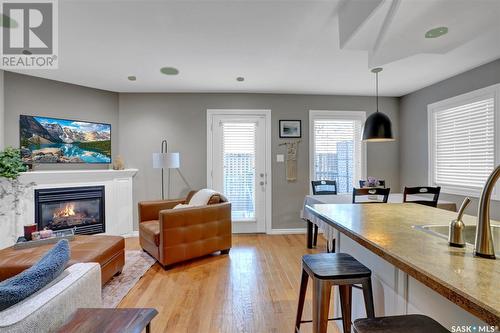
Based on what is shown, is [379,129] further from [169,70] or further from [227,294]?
[169,70]

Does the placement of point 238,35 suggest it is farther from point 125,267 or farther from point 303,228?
point 303,228

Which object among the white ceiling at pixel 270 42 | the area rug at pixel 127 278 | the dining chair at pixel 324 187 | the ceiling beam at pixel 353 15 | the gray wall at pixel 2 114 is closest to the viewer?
the ceiling beam at pixel 353 15

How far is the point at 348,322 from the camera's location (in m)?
1.61

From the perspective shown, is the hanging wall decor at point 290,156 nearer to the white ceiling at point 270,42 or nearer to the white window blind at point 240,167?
the white window blind at point 240,167

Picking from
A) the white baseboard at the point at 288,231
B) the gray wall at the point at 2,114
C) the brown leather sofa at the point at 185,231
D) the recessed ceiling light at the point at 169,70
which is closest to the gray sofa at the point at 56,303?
the brown leather sofa at the point at 185,231

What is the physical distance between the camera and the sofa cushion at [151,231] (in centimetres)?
316

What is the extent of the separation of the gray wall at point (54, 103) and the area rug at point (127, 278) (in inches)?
71.7

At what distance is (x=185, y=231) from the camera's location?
319 cm

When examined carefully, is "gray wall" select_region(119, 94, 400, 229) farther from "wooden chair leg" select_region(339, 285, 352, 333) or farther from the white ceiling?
"wooden chair leg" select_region(339, 285, 352, 333)

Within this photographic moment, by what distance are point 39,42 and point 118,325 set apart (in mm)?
2965

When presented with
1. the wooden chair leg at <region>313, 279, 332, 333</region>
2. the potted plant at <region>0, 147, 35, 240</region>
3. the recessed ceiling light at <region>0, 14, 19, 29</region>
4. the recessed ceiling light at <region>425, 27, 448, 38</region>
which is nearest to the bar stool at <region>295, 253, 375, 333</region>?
the wooden chair leg at <region>313, 279, 332, 333</region>

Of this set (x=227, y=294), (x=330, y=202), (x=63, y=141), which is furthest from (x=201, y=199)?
(x=63, y=141)

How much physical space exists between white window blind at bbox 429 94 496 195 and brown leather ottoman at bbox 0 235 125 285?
4434mm

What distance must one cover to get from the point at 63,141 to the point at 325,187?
4078 millimetres
